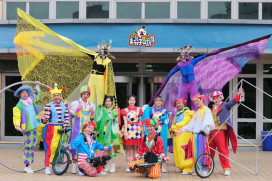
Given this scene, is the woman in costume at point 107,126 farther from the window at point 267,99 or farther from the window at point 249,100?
the window at point 267,99

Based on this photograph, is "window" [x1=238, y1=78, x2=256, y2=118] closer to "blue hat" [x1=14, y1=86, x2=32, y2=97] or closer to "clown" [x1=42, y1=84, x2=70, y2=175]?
"clown" [x1=42, y1=84, x2=70, y2=175]

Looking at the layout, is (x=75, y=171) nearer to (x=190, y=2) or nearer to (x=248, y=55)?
(x=248, y=55)

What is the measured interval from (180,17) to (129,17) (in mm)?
1634

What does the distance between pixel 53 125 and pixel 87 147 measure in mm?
841

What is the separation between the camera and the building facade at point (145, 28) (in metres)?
14.2

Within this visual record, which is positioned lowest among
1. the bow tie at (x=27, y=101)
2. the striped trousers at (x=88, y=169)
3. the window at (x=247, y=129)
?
the striped trousers at (x=88, y=169)

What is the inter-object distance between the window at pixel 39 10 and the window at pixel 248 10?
20.5 ft

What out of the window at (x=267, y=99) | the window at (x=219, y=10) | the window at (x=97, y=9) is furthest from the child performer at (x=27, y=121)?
the window at (x=267, y=99)

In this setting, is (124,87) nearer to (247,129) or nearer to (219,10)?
(219,10)

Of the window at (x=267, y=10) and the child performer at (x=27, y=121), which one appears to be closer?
the child performer at (x=27, y=121)

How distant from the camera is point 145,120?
953 cm

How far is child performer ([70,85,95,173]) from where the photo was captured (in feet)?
32.2

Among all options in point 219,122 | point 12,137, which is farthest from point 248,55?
point 12,137

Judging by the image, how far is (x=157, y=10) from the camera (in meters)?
15.2
